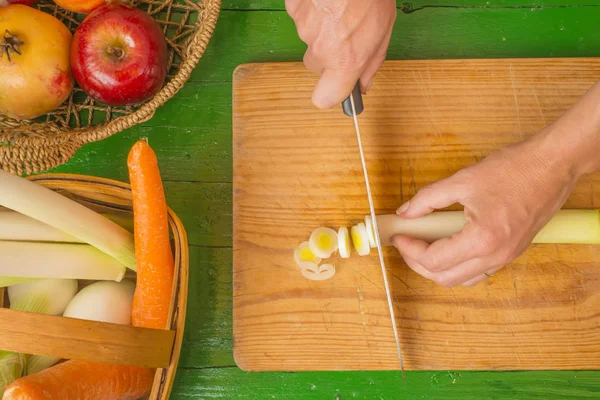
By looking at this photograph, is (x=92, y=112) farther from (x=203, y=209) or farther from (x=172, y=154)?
(x=203, y=209)

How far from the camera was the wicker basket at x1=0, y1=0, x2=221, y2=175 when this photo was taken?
2.99ft

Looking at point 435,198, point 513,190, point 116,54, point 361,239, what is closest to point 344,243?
point 361,239

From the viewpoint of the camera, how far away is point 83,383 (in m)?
0.76

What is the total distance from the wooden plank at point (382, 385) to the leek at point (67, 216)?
0.87 ft

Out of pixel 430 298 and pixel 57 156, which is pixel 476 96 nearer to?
pixel 430 298

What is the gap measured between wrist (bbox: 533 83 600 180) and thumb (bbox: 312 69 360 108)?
31 centimetres

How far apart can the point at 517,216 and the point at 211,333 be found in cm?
57

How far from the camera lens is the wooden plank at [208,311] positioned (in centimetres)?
98

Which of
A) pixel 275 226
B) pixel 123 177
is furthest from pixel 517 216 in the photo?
pixel 123 177

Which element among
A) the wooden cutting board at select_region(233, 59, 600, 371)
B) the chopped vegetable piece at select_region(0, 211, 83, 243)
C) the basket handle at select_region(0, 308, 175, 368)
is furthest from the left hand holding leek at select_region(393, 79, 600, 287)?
the chopped vegetable piece at select_region(0, 211, 83, 243)

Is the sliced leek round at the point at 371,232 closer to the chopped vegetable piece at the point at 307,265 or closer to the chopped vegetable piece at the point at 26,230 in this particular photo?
the chopped vegetable piece at the point at 307,265

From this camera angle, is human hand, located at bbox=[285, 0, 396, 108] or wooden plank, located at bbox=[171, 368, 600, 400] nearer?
human hand, located at bbox=[285, 0, 396, 108]

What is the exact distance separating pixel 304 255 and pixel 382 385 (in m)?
0.29

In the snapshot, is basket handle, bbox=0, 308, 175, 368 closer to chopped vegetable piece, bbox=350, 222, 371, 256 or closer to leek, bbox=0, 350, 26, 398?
leek, bbox=0, 350, 26, 398
